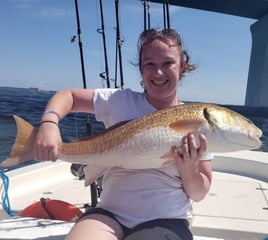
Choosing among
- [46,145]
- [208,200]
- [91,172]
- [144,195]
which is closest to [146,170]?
[144,195]

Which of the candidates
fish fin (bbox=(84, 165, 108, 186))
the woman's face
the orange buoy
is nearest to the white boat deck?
the orange buoy

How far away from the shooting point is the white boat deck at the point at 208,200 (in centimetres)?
188

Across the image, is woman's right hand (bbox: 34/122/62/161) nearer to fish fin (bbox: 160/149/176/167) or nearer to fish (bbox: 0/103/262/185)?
fish (bbox: 0/103/262/185)

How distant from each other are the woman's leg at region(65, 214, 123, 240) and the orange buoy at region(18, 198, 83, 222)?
69 centimetres

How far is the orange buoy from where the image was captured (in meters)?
2.21

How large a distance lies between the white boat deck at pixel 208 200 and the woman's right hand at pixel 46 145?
0.48m

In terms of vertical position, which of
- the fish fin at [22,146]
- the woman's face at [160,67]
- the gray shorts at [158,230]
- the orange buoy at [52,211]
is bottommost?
the orange buoy at [52,211]

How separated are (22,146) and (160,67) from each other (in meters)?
0.72

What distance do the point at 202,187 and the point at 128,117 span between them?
0.48 m

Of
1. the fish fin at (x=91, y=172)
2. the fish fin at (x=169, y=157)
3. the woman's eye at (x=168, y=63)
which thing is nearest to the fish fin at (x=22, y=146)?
the fish fin at (x=91, y=172)

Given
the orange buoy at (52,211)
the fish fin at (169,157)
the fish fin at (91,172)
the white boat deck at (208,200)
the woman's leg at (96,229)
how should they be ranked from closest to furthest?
the woman's leg at (96,229)
the fish fin at (169,157)
the fish fin at (91,172)
the white boat deck at (208,200)
the orange buoy at (52,211)

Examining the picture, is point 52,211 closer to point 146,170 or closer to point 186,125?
point 146,170

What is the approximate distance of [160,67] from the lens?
172 centimetres

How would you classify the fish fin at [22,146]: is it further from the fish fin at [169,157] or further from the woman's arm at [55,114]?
the fish fin at [169,157]
